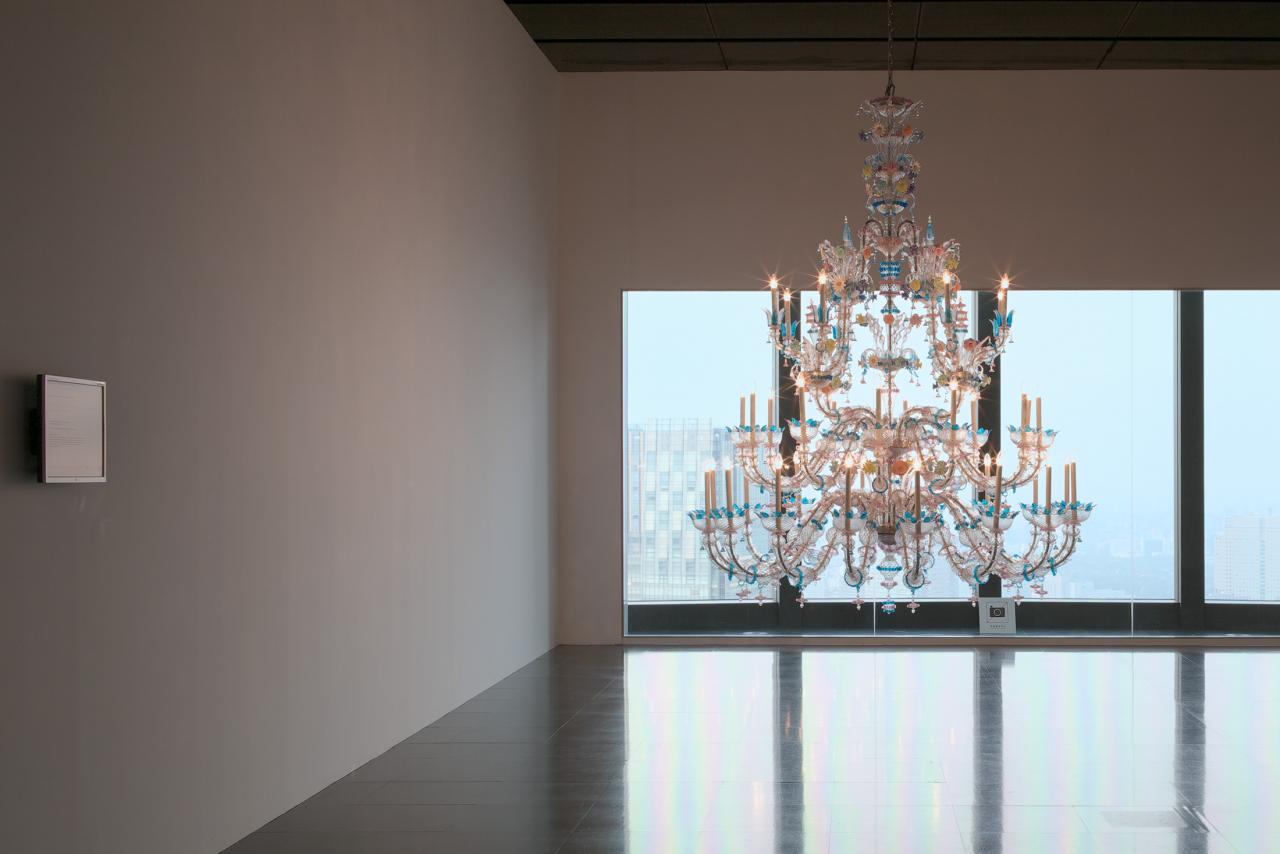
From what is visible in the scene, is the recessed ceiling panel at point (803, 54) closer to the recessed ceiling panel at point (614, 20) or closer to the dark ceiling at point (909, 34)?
the dark ceiling at point (909, 34)

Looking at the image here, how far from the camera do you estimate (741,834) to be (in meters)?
4.13

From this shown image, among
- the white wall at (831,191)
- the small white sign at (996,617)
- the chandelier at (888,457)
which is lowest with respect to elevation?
the small white sign at (996,617)

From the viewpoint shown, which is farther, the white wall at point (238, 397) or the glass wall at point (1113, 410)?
the glass wall at point (1113, 410)

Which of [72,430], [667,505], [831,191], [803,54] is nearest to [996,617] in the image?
[667,505]

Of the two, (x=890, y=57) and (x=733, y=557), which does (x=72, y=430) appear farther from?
(x=890, y=57)

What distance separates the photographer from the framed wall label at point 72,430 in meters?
3.07

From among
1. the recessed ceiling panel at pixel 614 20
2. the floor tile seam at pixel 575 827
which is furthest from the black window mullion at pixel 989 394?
the floor tile seam at pixel 575 827

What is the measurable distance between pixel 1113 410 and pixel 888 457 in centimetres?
475

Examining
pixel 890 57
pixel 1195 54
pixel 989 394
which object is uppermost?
pixel 1195 54

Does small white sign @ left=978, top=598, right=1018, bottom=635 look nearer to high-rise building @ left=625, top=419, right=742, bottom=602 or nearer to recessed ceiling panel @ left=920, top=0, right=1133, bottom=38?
high-rise building @ left=625, top=419, right=742, bottom=602

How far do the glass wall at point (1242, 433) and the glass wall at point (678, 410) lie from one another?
9.60ft

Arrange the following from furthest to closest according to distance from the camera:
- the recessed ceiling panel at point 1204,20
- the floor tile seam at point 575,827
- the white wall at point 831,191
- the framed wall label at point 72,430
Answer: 1. the white wall at point 831,191
2. the recessed ceiling panel at point 1204,20
3. the floor tile seam at point 575,827
4. the framed wall label at point 72,430

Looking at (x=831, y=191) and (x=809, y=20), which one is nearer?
(x=809, y=20)

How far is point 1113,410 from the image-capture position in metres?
8.88
